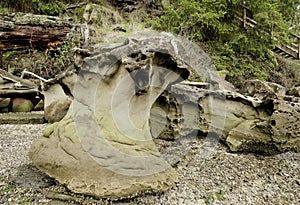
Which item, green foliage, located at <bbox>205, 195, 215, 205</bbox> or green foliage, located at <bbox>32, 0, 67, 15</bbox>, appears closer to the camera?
green foliage, located at <bbox>205, 195, 215, 205</bbox>

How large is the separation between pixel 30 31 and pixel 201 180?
483 cm

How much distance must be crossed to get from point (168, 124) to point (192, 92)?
1.59 feet

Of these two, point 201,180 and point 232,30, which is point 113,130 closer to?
point 201,180

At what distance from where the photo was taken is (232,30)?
6.80 metres

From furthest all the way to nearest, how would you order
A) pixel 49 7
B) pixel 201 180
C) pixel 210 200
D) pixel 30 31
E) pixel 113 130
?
1. pixel 49 7
2. pixel 30 31
3. pixel 201 180
4. pixel 113 130
5. pixel 210 200

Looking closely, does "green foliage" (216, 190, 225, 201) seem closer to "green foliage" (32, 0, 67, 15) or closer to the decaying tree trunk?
the decaying tree trunk

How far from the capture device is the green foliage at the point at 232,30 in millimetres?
6199

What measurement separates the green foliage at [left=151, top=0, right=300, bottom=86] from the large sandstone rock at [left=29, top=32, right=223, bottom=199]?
4.29m

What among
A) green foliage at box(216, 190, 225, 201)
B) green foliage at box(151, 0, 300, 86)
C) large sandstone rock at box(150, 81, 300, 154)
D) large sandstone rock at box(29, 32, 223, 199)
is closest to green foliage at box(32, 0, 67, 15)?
green foliage at box(151, 0, 300, 86)

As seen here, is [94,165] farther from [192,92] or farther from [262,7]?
[262,7]

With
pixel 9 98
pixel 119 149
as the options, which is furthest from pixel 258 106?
pixel 9 98

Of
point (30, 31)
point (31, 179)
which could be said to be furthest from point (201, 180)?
point (30, 31)

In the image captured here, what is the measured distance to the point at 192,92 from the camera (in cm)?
312

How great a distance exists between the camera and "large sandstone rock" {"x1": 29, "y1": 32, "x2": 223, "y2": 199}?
1735mm
